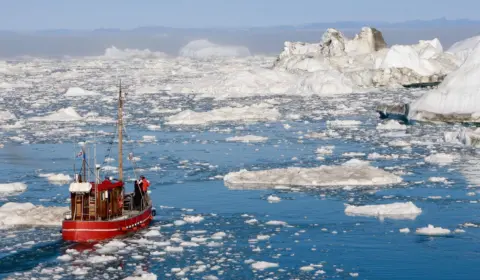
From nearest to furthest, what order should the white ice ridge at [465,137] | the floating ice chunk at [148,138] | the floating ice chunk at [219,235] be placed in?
the floating ice chunk at [219,235] < the white ice ridge at [465,137] < the floating ice chunk at [148,138]

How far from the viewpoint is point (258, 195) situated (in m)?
26.1

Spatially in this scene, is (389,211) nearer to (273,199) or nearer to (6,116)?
(273,199)

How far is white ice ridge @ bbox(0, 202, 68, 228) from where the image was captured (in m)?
22.4

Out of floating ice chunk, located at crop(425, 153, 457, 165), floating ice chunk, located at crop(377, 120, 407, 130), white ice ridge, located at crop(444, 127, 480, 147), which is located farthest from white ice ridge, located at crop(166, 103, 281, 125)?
floating ice chunk, located at crop(425, 153, 457, 165)

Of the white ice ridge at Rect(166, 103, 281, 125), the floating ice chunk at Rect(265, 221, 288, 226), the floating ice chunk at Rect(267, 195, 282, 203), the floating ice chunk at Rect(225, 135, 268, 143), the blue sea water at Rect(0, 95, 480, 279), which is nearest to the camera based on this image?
the blue sea water at Rect(0, 95, 480, 279)

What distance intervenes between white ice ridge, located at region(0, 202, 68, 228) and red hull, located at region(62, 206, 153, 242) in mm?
2005

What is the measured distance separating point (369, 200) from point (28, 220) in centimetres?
962

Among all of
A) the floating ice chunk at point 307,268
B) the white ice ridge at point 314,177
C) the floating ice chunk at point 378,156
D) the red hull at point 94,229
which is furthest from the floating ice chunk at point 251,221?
the floating ice chunk at point 378,156

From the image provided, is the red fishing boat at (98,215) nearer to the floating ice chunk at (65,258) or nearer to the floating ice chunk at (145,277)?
the floating ice chunk at (65,258)

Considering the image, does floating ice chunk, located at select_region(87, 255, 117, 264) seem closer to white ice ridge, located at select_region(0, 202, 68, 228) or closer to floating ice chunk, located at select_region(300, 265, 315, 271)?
white ice ridge, located at select_region(0, 202, 68, 228)

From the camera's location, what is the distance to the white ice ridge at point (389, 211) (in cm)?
2302

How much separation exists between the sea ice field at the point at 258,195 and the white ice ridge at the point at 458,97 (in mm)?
562

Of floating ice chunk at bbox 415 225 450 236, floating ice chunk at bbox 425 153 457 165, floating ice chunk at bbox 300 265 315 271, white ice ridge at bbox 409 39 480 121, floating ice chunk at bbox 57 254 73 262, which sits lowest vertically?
floating ice chunk at bbox 57 254 73 262

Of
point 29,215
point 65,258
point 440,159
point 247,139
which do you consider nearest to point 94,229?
point 65,258
